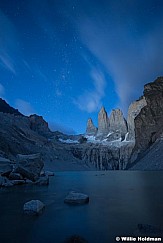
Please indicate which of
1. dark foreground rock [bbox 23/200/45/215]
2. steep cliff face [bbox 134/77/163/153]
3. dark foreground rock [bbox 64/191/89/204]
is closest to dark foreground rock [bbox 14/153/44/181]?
dark foreground rock [bbox 64/191/89/204]

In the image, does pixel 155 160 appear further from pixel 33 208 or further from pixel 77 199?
pixel 33 208

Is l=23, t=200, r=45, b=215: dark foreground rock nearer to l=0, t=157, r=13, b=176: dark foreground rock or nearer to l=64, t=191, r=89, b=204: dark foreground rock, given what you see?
l=64, t=191, r=89, b=204: dark foreground rock

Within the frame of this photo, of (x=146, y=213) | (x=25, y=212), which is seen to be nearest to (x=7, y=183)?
(x=25, y=212)

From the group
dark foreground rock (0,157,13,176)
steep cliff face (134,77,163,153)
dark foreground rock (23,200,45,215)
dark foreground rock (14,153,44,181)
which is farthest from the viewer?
steep cliff face (134,77,163,153)

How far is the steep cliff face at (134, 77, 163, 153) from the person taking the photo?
137m

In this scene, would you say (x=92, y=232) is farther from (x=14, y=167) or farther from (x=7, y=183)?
(x=14, y=167)

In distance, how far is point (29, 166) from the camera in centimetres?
3541

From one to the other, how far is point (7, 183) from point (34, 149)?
336 feet

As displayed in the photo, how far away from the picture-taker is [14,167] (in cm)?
3619

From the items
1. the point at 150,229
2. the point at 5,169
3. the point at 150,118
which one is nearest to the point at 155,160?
the point at 150,118

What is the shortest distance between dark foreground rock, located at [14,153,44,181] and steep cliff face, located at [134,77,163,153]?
10761 cm

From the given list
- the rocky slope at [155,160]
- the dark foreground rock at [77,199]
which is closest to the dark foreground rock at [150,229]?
the dark foreground rock at [77,199]

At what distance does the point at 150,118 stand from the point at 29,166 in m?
124

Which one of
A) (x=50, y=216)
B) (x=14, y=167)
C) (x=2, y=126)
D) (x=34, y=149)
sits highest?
(x=2, y=126)
